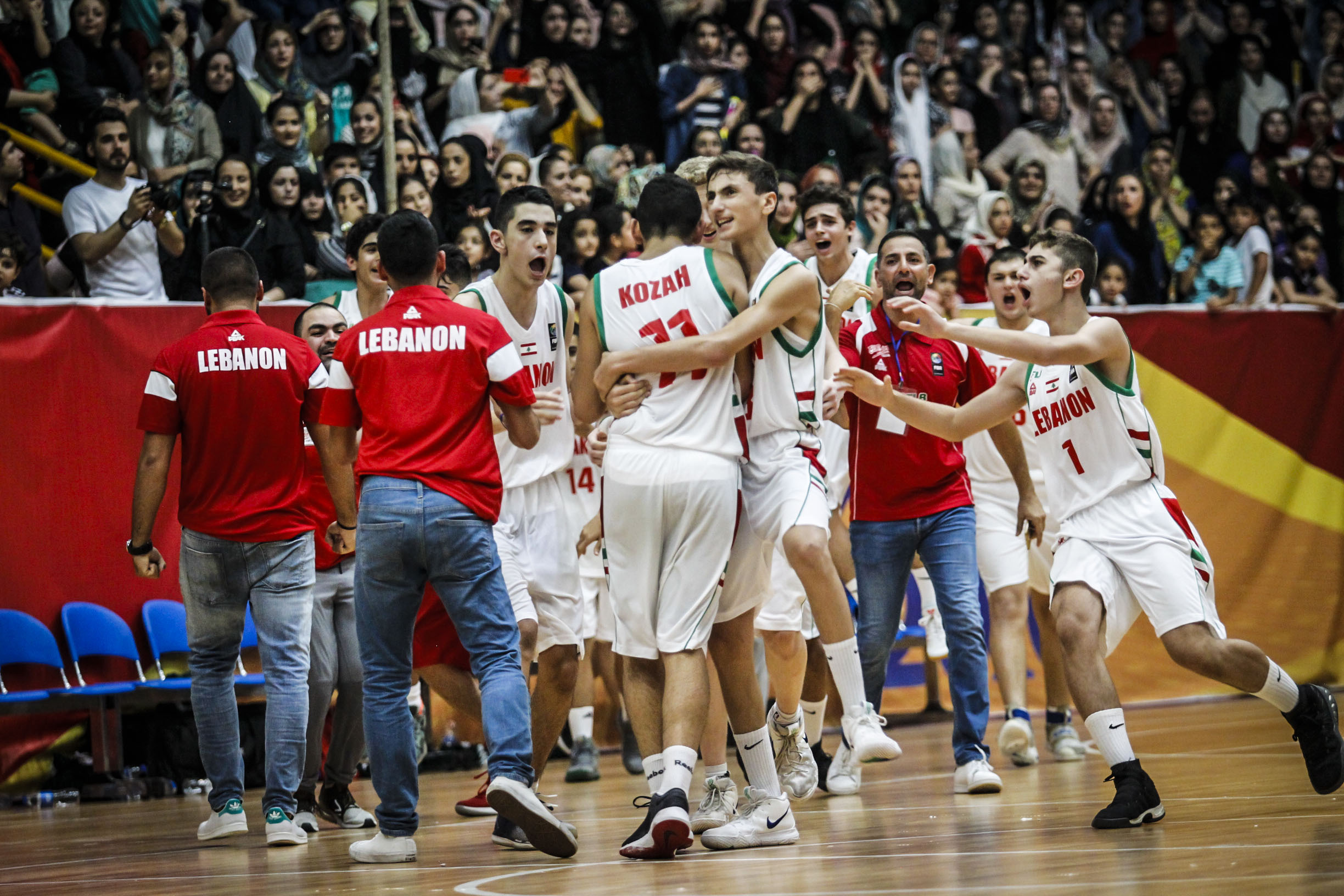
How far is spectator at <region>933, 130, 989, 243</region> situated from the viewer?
13.9m

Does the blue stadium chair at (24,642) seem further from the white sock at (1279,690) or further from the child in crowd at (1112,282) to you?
the child in crowd at (1112,282)

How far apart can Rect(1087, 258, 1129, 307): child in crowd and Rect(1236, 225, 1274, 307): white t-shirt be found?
142 cm

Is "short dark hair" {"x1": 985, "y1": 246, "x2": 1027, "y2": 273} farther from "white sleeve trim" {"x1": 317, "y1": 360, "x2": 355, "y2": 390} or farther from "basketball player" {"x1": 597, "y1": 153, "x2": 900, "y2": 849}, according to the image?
"white sleeve trim" {"x1": 317, "y1": 360, "x2": 355, "y2": 390}

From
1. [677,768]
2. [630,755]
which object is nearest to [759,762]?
[677,768]

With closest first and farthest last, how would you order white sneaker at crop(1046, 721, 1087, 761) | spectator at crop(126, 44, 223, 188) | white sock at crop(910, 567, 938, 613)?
white sneaker at crop(1046, 721, 1087, 761) < white sock at crop(910, 567, 938, 613) < spectator at crop(126, 44, 223, 188)

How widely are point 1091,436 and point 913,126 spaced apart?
8.81m

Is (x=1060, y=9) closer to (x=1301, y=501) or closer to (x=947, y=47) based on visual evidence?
(x=947, y=47)

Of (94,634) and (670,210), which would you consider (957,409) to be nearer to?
(670,210)

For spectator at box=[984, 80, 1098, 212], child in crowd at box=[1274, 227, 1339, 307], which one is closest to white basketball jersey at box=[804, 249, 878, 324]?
spectator at box=[984, 80, 1098, 212]

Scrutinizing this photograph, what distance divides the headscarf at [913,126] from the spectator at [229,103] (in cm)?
626

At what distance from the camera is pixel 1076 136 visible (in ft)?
48.9

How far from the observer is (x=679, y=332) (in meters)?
5.39

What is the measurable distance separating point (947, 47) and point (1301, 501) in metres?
6.39

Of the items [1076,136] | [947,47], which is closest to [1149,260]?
[1076,136]
